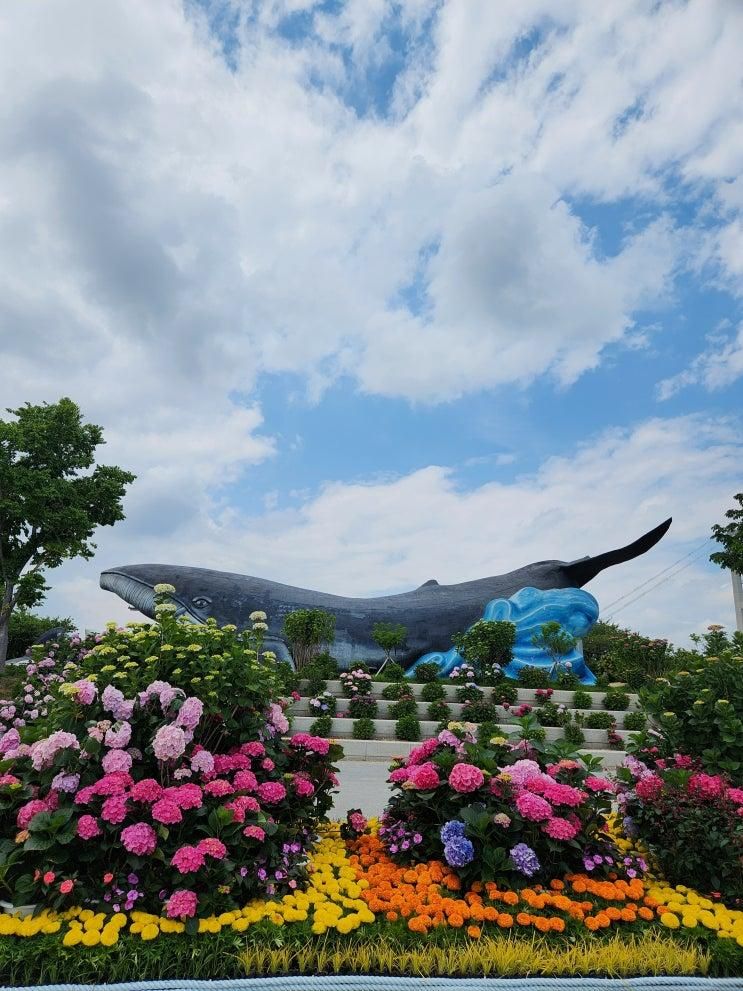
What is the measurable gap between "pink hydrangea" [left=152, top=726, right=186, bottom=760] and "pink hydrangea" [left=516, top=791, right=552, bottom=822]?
1.89 meters

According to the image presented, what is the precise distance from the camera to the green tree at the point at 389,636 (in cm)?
1455

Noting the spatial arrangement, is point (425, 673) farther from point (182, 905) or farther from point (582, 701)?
point (182, 905)

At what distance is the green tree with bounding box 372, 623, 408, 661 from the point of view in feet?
47.7

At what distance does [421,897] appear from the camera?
10.8ft

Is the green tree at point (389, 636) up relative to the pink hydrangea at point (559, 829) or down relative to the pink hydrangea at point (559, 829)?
up

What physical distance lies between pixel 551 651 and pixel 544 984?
11.9 meters

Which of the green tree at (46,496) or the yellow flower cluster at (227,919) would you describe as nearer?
the yellow flower cluster at (227,919)

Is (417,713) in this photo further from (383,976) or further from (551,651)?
(383,976)

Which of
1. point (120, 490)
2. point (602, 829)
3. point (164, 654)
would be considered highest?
point (120, 490)

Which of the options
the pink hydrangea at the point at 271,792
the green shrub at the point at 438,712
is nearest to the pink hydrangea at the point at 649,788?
the pink hydrangea at the point at 271,792

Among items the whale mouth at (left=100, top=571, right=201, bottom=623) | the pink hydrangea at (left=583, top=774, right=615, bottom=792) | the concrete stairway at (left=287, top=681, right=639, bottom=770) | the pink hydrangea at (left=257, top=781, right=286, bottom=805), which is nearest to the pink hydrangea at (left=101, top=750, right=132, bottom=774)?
the pink hydrangea at (left=257, top=781, right=286, bottom=805)

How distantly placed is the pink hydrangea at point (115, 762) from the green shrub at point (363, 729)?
684cm

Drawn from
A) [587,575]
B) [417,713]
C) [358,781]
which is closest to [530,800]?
[358,781]

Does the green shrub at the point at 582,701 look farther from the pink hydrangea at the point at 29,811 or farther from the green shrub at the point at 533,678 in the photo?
the pink hydrangea at the point at 29,811
